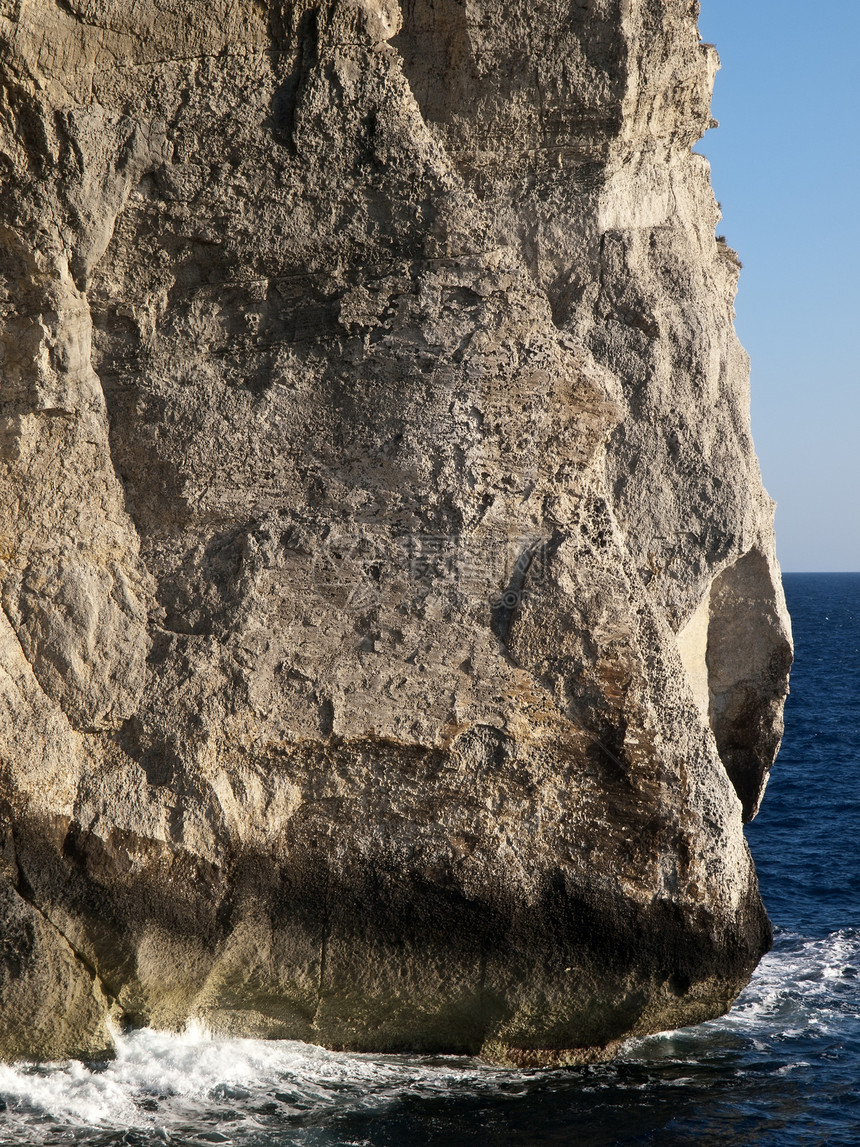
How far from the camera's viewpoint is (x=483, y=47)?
952 cm

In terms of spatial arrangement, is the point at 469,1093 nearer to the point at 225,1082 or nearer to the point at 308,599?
the point at 225,1082

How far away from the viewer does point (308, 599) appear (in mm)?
8477

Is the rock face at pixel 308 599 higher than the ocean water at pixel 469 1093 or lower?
higher

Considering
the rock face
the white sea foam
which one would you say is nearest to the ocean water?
the white sea foam

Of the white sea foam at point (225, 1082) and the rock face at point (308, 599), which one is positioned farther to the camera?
the rock face at point (308, 599)

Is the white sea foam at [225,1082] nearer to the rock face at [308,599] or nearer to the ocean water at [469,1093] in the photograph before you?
the ocean water at [469,1093]

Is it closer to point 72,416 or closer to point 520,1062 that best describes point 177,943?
point 520,1062

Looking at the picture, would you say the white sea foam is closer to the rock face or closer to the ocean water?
the ocean water

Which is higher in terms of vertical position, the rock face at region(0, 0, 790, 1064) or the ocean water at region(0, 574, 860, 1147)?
the rock face at region(0, 0, 790, 1064)

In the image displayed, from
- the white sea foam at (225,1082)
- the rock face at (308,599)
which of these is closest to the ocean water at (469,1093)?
the white sea foam at (225,1082)

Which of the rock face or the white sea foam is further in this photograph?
the rock face

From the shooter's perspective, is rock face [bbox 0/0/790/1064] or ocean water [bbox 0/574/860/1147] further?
rock face [bbox 0/0/790/1064]

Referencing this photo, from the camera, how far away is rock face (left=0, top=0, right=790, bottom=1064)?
26.9 ft

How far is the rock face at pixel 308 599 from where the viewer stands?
26.9ft
